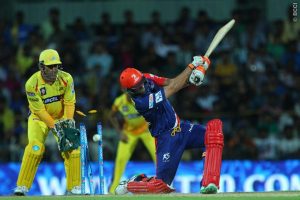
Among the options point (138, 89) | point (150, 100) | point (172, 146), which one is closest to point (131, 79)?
point (138, 89)

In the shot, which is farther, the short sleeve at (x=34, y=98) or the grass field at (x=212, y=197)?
the short sleeve at (x=34, y=98)

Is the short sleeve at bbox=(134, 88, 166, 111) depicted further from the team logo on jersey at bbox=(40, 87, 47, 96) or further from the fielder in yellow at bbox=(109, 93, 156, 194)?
the fielder in yellow at bbox=(109, 93, 156, 194)

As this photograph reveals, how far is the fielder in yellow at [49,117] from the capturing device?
37.2 feet

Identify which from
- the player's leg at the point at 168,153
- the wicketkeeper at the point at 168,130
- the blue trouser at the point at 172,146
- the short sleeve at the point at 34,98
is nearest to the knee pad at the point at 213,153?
the wicketkeeper at the point at 168,130

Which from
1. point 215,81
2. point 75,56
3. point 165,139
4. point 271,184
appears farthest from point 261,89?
point 165,139

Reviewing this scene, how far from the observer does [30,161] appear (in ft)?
37.6

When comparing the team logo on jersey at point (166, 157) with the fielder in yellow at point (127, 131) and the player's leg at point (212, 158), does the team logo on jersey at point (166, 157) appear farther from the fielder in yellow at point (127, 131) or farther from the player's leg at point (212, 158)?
the fielder in yellow at point (127, 131)

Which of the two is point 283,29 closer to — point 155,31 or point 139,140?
point 155,31

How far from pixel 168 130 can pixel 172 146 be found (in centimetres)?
19

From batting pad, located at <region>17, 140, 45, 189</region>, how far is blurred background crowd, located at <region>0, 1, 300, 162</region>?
5.02 metres

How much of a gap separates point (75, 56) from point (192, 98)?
103 inches

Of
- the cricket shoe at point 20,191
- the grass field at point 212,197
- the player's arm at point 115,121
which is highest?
the player's arm at point 115,121

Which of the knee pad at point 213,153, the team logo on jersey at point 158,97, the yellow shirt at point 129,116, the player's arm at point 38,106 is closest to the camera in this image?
the knee pad at point 213,153

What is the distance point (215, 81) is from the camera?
58.0ft
